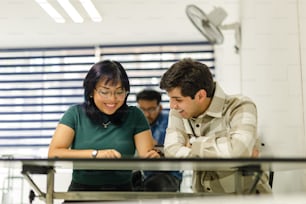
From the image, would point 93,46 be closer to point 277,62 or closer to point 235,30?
point 235,30

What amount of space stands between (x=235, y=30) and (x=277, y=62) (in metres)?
1.03

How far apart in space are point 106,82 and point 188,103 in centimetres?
38

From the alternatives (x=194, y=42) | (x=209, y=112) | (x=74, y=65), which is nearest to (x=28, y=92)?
(x=74, y=65)

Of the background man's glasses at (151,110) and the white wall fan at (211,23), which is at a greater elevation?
the white wall fan at (211,23)

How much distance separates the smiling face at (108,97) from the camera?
71.2 inches

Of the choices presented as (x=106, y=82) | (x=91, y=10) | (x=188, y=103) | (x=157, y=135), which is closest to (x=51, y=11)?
(x=91, y=10)

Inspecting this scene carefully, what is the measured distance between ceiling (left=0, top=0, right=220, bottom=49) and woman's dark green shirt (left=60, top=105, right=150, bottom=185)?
84.2 inches

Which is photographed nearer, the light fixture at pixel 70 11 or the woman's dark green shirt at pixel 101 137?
the woman's dark green shirt at pixel 101 137

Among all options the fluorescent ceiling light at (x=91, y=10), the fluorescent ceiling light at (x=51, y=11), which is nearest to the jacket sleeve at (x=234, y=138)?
Result: the fluorescent ceiling light at (x=91, y=10)

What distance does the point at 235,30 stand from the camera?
10.8 ft

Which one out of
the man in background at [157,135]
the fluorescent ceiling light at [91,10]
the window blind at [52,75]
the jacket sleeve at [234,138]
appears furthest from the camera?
the window blind at [52,75]

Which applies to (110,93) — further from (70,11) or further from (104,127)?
(70,11)

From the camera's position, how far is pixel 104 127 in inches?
71.2

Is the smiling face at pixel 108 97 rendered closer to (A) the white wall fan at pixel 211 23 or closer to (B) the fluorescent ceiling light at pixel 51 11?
(A) the white wall fan at pixel 211 23
